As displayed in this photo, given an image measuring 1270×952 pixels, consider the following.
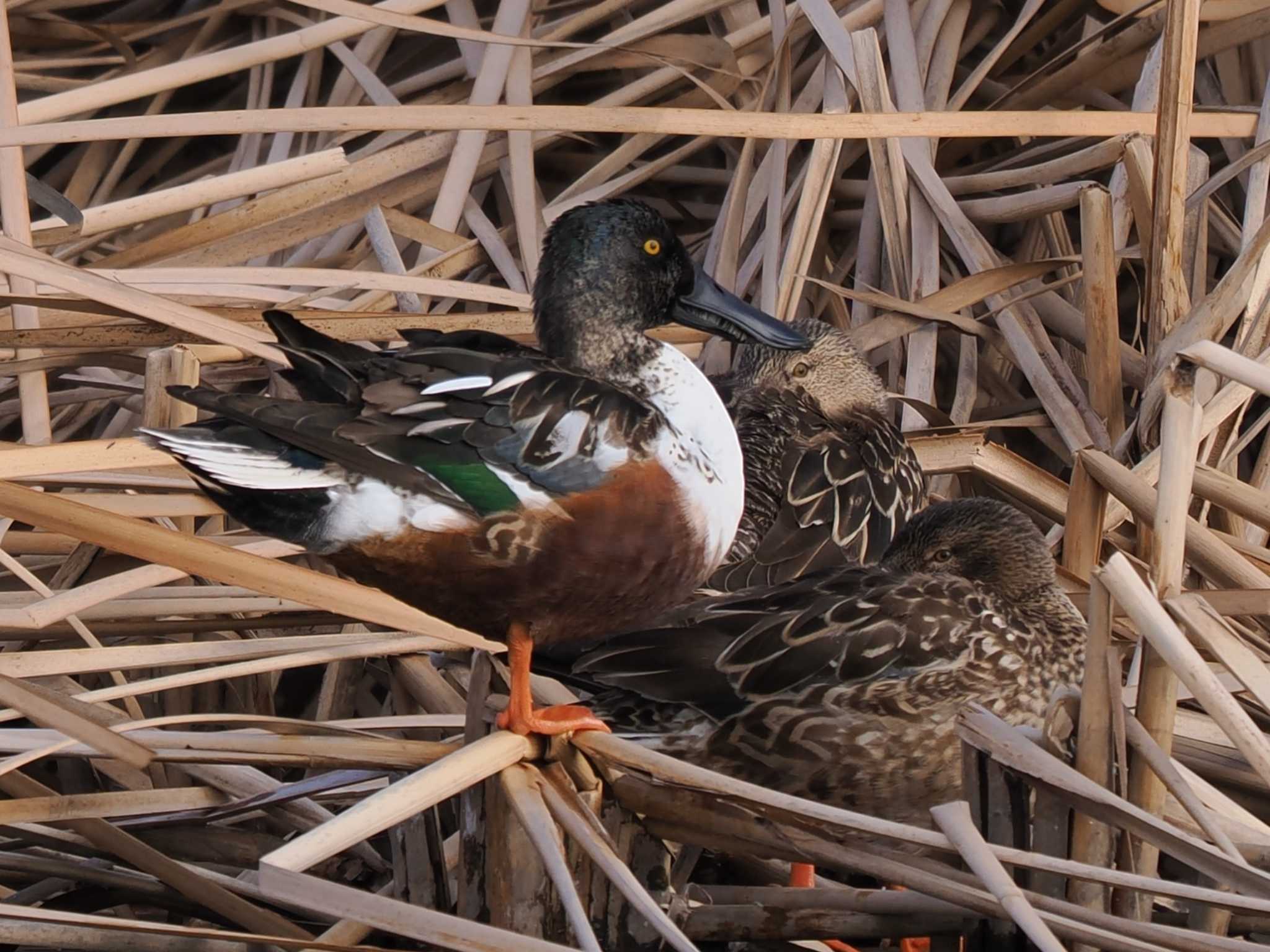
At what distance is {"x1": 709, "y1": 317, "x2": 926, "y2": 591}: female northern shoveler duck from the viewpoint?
11.0 ft

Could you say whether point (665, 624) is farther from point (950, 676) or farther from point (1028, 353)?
point (1028, 353)

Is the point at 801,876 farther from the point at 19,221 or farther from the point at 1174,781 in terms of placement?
the point at 19,221

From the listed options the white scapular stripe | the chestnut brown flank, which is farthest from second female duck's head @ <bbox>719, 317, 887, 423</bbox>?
the white scapular stripe

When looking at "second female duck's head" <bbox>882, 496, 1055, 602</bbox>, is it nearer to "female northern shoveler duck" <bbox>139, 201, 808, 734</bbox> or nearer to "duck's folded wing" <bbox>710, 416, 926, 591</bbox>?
"duck's folded wing" <bbox>710, 416, 926, 591</bbox>

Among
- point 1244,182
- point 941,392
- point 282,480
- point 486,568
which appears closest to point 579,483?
point 486,568

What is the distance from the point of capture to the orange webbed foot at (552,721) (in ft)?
7.78

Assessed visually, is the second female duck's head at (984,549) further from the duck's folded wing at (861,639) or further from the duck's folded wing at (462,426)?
the duck's folded wing at (462,426)

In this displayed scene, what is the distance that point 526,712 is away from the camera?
241cm

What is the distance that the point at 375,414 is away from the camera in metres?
2.34

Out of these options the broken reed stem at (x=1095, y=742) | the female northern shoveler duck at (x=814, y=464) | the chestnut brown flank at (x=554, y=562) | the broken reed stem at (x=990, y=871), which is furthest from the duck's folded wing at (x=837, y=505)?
the broken reed stem at (x=990, y=871)

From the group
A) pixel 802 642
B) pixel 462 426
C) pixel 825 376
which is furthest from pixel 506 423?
pixel 825 376

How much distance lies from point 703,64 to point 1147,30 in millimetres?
990

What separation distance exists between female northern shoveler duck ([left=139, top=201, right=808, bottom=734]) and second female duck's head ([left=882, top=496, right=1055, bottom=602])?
549 millimetres

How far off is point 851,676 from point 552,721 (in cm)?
62
